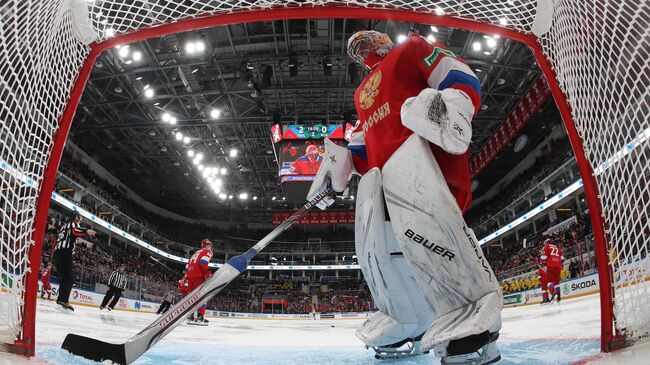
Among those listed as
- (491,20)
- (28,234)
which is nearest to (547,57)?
(491,20)

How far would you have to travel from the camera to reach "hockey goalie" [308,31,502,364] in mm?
1120

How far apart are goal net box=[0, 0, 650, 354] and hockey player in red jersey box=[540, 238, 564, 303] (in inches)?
291

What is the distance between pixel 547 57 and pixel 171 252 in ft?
101

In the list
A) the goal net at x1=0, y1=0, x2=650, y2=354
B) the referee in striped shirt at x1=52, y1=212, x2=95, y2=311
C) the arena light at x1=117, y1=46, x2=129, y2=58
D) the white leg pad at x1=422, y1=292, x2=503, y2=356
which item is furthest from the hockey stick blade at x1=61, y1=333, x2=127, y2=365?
the arena light at x1=117, y1=46, x2=129, y2=58

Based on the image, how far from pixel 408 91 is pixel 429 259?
64 centimetres

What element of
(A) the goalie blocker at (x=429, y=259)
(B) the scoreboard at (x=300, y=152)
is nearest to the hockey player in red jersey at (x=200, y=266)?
(B) the scoreboard at (x=300, y=152)

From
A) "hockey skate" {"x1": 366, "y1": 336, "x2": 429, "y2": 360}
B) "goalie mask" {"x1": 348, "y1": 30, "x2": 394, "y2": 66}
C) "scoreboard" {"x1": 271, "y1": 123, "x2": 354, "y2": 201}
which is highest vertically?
Result: "scoreboard" {"x1": 271, "y1": 123, "x2": 354, "y2": 201}

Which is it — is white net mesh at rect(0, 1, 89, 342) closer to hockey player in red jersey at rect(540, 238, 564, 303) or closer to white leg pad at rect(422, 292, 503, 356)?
white leg pad at rect(422, 292, 503, 356)

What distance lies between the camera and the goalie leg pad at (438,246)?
114 centimetres

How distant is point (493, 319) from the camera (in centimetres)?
106

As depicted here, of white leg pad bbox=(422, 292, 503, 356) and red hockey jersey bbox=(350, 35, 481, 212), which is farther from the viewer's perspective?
red hockey jersey bbox=(350, 35, 481, 212)

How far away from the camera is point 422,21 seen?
6.02 ft

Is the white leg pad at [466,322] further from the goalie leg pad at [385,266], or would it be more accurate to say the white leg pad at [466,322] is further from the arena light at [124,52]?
the arena light at [124,52]

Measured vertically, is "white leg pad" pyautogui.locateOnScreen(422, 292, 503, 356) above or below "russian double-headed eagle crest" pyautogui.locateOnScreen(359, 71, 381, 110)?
below
